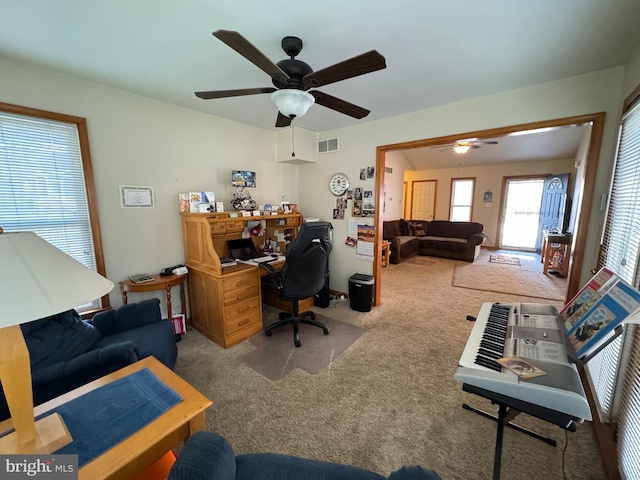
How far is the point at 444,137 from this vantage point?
113 inches

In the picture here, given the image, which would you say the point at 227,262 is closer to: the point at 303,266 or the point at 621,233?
the point at 303,266

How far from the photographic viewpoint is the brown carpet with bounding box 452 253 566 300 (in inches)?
161

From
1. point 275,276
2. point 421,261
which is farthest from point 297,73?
point 421,261

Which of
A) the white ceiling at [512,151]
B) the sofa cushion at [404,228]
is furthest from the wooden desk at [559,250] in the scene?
the sofa cushion at [404,228]

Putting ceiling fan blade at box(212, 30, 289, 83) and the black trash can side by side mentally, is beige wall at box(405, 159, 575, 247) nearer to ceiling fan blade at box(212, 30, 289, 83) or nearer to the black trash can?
the black trash can

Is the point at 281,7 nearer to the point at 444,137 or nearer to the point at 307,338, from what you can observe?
the point at 444,137

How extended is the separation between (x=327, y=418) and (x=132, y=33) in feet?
9.26

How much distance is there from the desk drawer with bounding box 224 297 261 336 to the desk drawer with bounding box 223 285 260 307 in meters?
0.04

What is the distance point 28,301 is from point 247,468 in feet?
Answer: 2.85

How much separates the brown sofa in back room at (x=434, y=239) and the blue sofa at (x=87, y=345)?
5070 mm

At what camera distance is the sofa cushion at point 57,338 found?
154 centimetres

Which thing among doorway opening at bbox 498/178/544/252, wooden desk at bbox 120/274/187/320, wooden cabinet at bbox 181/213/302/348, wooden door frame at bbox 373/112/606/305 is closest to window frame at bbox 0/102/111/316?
wooden desk at bbox 120/274/187/320

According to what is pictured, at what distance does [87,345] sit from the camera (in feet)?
5.76

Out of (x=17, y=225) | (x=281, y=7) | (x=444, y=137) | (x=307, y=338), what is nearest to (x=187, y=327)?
(x=307, y=338)
